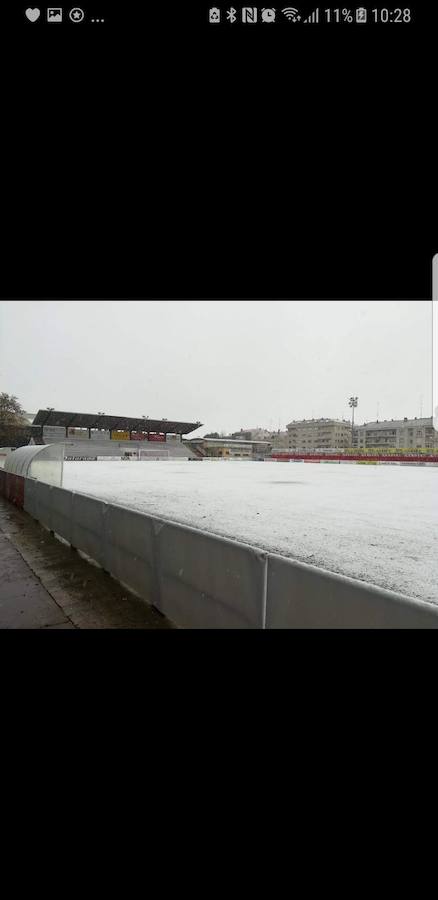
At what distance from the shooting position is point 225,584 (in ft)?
11.0

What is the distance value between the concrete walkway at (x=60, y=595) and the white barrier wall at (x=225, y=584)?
0.21 m

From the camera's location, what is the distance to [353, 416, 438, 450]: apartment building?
8432cm

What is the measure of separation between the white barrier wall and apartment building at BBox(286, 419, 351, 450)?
99790mm

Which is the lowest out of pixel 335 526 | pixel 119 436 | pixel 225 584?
pixel 335 526

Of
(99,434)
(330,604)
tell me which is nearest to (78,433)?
(99,434)

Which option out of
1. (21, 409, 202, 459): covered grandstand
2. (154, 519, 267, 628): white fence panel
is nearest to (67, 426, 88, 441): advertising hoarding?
(21, 409, 202, 459): covered grandstand

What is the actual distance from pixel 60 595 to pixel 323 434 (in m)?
105

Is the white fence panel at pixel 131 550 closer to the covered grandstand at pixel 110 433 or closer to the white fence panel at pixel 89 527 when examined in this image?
the white fence panel at pixel 89 527
